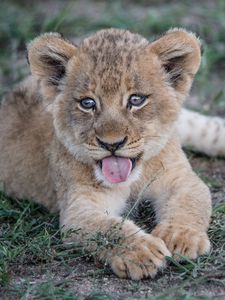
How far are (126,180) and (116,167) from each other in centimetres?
14

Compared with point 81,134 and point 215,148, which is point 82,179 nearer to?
point 81,134

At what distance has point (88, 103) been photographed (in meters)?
4.27

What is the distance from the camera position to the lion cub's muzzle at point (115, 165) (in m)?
4.10

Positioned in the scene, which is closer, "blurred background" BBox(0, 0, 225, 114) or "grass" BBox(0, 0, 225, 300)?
"grass" BBox(0, 0, 225, 300)

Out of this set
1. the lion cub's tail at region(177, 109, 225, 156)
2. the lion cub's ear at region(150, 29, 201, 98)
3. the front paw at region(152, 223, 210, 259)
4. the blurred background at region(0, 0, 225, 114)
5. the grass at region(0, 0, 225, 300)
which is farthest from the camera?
the blurred background at region(0, 0, 225, 114)

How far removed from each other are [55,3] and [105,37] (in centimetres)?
460

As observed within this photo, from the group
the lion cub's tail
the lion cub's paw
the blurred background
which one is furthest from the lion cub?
the blurred background

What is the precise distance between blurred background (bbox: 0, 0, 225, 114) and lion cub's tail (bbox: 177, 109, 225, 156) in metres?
0.58

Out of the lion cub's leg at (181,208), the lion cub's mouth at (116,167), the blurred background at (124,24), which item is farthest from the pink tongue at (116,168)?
the blurred background at (124,24)

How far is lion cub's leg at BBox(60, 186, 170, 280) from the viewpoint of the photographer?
3.86 metres

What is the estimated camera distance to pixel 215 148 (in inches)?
228

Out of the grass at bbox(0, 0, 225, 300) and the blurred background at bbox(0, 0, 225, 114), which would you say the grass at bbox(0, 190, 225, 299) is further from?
the blurred background at bbox(0, 0, 225, 114)

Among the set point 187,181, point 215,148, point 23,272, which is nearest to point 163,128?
point 187,181

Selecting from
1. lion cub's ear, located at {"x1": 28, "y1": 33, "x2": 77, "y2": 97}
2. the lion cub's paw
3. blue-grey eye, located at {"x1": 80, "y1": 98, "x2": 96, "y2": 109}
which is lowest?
the lion cub's paw
